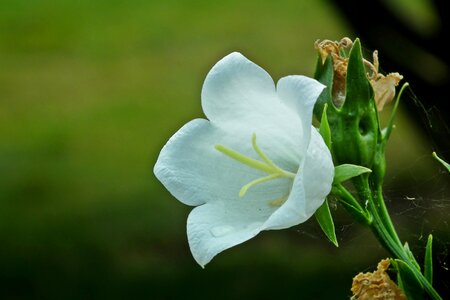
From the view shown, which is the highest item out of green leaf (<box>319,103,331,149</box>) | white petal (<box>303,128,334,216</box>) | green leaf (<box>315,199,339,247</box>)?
green leaf (<box>319,103,331,149</box>)

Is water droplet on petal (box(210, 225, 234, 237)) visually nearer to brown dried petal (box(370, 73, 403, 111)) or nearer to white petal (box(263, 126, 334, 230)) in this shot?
white petal (box(263, 126, 334, 230))

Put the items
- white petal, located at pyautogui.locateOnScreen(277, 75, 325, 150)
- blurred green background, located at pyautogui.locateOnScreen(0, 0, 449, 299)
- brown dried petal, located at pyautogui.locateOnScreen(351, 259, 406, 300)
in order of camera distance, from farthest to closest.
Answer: blurred green background, located at pyautogui.locateOnScreen(0, 0, 449, 299), brown dried petal, located at pyautogui.locateOnScreen(351, 259, 406, 300), white petal, located at pyautogui.locateOnScreen(277, 75, 325, 150)

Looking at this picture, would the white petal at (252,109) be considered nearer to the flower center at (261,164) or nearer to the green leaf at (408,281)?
the flower center at (261,164)

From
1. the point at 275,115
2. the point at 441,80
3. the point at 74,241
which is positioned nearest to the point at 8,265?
the point at 74,241

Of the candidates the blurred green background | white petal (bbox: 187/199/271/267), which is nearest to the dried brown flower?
white petal (bbox: 187/199/271/267)

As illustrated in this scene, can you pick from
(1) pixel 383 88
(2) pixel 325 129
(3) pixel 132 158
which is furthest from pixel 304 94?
(3) pixel 132 158

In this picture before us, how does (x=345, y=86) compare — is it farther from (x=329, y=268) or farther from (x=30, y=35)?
(x=30, y=35)

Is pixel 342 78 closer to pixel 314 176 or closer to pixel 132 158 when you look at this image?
pixel 314 176

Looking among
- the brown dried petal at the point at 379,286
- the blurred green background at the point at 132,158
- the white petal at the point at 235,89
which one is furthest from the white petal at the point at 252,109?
the blurred green background at the point at 132,158
